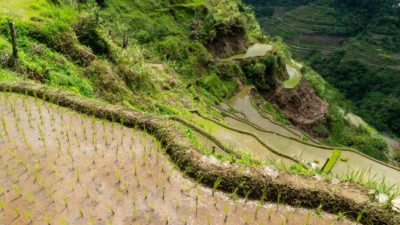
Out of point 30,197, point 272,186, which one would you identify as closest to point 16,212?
point 30,197

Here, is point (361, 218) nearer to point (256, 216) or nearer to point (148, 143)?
point (256, 216)

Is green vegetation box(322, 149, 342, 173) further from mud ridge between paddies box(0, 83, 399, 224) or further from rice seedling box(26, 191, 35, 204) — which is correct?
rice seedling box(26, 191, 35, 204)

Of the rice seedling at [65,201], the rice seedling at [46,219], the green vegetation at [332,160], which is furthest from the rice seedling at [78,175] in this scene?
the green vegetation at [332,160]

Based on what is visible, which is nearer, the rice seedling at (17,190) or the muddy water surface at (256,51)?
the rice seedling at (17,190)

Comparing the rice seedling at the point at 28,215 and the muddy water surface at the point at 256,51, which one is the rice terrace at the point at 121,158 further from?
the muddy water surface at the point at 256,51

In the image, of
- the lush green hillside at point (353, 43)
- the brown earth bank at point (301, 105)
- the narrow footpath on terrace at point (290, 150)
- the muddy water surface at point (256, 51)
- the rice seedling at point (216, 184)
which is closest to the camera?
the rice seedling at point (216, 184)

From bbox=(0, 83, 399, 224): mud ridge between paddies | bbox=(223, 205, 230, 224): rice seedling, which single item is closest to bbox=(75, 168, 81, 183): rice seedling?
bbox=(0, 83, 399, 224): mud ridge between paddies

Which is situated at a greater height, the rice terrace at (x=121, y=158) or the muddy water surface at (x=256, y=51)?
the rice terrace at (x=121, y=158)
